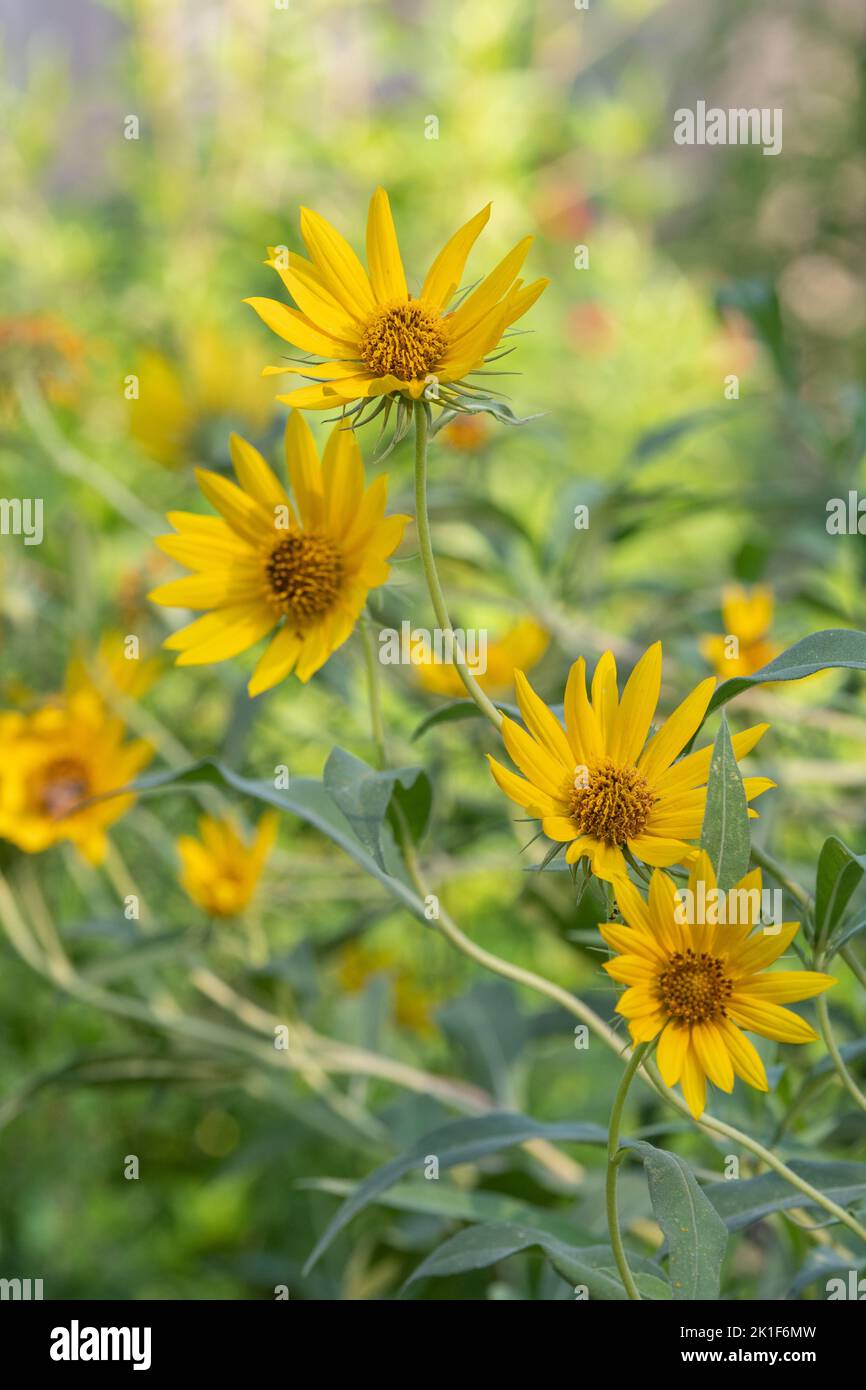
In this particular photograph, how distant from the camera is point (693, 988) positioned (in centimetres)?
36

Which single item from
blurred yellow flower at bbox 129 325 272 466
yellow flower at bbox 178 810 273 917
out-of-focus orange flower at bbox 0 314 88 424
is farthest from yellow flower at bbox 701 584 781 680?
out-of-focus orange flower at bbox 0 314 88 424

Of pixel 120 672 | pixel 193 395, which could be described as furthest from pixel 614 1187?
pixel 193 395

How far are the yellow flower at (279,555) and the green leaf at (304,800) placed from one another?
0.12 feet

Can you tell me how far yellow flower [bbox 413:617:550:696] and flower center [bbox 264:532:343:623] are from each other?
0.99 feet

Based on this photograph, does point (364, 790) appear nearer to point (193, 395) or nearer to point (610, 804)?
point (610, 804)

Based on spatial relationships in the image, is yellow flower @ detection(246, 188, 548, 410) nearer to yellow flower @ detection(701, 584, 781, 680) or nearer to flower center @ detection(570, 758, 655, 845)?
flower center @ detection(570, 758, 655, 845)

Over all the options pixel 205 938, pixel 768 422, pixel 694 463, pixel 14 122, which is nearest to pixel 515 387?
pixel 694 463

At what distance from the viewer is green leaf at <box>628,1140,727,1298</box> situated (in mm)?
348

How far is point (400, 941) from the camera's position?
122cm

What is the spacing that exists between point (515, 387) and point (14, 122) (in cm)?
76

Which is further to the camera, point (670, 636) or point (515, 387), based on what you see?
point (515, 387)

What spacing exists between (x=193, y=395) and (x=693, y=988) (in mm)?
782

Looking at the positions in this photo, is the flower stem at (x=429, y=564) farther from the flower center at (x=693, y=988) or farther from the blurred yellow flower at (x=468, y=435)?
the blurred yellow flower at (x=468, y=435)

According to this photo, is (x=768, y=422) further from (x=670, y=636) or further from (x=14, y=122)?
(x=670, y=636)
